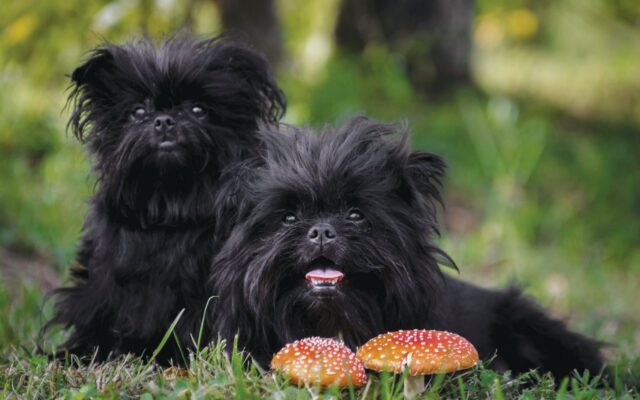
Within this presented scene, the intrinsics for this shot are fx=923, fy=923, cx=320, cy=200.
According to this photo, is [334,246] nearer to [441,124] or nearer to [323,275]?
[323,275]

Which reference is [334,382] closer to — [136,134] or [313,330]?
[313,330]

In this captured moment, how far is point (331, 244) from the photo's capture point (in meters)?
3.49

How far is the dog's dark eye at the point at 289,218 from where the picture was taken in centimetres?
366

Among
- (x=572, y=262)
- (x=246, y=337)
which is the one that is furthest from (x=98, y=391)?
(x=572, y=262)

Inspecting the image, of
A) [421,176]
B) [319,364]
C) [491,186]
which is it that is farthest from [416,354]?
[491,186]

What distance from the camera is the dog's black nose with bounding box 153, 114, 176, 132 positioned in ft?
13.3

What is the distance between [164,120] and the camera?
13.3 ft

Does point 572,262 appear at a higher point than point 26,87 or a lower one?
lower

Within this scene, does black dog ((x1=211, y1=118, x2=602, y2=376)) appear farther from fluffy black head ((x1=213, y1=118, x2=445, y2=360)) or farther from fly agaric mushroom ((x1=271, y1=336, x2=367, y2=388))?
fly agaric mushroom ((x1=271, y1=336, x2=367, y2=388))

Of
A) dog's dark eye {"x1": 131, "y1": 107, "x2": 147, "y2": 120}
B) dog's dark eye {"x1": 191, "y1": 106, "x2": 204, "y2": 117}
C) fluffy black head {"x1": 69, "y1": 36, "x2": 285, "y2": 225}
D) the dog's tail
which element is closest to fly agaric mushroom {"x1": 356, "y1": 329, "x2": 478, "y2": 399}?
fluffy black head {"x1": 69, "y1": 36, "x2": 285, "y2": 225}

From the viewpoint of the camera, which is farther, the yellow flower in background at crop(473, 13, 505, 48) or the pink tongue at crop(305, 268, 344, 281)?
the yellow flower in background at crop(473, 13, 505, 48)

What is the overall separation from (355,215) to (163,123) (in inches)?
39.2

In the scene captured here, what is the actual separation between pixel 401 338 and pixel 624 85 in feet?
30.6

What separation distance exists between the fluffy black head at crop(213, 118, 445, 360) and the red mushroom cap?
26 centimetres
